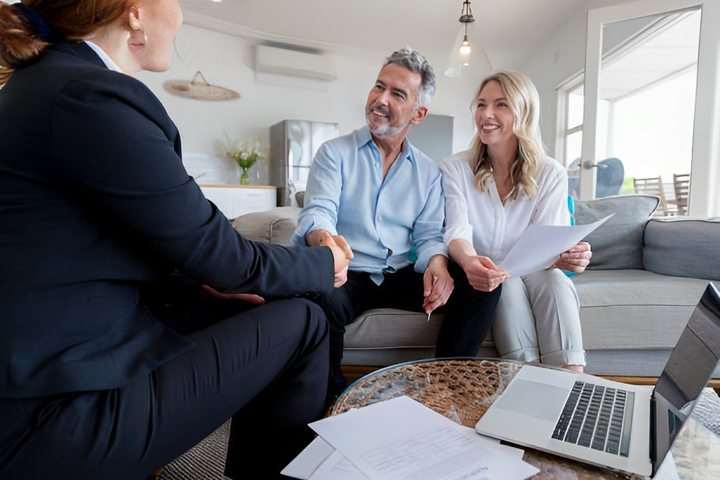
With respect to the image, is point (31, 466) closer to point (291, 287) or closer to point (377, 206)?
point (291, 287)

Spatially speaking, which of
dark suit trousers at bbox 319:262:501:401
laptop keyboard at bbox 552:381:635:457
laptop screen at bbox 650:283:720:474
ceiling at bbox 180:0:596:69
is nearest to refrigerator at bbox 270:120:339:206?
ceiling at bbox 180:0:596:69

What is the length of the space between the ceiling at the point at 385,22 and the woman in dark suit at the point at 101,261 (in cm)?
420

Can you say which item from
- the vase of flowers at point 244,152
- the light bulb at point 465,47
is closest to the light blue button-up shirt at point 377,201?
the light bulb at point 465,47

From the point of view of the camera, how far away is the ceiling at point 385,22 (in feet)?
14.7

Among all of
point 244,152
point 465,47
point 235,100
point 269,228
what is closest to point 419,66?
point 269,228

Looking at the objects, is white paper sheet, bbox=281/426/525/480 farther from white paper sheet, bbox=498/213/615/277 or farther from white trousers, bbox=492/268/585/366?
white trousers, bbox=492/268/585/366

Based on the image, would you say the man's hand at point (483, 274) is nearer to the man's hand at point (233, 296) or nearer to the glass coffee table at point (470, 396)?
the glass coffee table at point (470, 396)

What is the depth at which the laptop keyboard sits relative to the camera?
26.3 inches

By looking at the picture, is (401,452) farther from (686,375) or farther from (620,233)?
(620,233)

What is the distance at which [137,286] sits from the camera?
739mm

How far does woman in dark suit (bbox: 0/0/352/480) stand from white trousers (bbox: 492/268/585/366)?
2.96ft

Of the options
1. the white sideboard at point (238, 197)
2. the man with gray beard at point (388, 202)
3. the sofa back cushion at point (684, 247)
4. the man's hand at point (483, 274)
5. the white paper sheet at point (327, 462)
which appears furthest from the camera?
the white sideboard at point (238, 197)

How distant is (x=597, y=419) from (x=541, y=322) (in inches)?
28.9

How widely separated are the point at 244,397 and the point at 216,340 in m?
0.12
